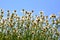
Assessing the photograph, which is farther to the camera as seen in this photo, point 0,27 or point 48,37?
point 0,27

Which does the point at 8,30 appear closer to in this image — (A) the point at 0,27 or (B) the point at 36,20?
(A) the point at 0,27

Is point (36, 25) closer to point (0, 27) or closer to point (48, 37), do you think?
point (48, 37)

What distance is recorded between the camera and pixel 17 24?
25.5 feet

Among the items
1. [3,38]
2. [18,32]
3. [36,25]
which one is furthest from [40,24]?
[3,38]

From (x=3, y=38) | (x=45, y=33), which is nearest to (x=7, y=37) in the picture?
(x=3, y=38)

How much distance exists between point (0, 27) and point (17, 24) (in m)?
0.54

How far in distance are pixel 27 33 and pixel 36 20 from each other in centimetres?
46

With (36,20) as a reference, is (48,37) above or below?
below

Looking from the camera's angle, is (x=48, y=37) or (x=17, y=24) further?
(x=17, y=24)

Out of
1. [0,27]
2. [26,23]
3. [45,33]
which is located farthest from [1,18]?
[45,33]

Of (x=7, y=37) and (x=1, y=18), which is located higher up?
(x=1, y=18)

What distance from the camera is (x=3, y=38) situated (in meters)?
7.39

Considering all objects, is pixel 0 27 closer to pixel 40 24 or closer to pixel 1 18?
pixel 1 18

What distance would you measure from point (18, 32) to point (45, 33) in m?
0.81
